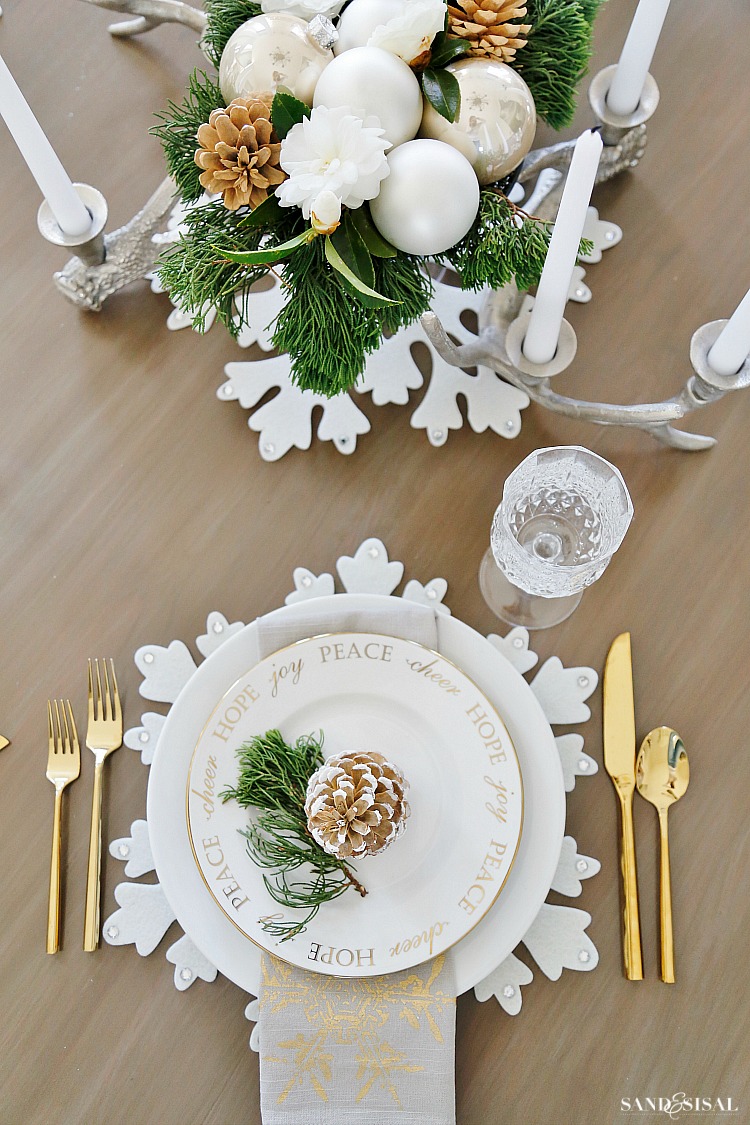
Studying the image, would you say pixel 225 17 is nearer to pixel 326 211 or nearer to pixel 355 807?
pixel 326 211

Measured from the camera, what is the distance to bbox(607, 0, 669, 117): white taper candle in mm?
685

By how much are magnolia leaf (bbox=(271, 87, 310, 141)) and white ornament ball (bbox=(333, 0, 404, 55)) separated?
0.06 meters

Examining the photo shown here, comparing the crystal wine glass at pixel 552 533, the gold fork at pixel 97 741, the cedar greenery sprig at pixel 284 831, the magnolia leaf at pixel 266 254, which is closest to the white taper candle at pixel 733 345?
the crystal wine glass at pixel 552 533

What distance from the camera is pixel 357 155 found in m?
0.51

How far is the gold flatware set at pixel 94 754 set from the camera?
2.23 ft

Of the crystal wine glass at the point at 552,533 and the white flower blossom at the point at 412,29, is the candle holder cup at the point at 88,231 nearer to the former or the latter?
the white flower blossom at the point at 412,29

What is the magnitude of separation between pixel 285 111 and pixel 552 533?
15.3 inches

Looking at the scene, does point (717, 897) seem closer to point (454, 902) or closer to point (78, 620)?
point (454, 902)

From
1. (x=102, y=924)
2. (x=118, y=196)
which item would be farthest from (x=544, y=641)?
(x=118, y=196)

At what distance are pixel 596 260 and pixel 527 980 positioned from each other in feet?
2.12

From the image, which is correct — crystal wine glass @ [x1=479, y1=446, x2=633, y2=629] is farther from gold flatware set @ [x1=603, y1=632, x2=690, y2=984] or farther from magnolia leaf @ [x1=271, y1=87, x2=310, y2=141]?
magnolia leaf @ [x1=271, y1=87, x2=310, y2=141]

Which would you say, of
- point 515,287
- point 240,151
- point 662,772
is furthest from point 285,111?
point 662,772

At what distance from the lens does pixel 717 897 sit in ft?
2.26

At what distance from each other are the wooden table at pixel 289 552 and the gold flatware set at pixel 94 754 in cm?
1
